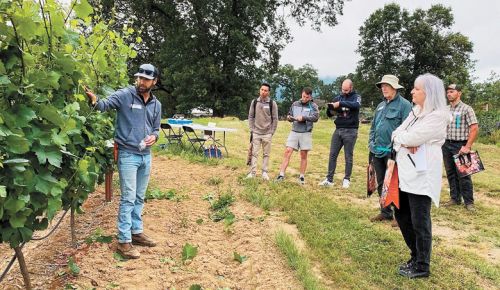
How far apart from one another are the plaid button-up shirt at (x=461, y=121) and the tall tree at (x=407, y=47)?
121ft

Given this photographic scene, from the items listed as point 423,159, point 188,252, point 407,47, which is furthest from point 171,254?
point 407,47

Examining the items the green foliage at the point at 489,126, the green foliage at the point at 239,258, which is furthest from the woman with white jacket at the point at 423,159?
the green foliage at the point at 489,126

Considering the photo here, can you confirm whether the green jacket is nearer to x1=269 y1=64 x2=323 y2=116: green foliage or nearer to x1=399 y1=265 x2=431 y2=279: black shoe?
x1=399 y1=265 x2=431 y2=279: black shoe

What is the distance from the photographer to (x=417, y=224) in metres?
3.76

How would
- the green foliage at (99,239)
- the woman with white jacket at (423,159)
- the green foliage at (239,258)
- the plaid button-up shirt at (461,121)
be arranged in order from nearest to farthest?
the woman with white jacket at (423,159) < the green foliage at (239,258) < the green foliage at (99,239) < the plaid button-up shirt at (461,121)

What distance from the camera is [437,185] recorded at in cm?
371

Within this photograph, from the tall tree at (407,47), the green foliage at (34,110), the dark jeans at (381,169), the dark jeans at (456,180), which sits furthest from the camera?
the tall tree at (407,47)

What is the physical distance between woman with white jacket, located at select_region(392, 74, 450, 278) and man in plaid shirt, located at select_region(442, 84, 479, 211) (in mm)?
2951

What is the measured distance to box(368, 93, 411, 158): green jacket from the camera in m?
5.26

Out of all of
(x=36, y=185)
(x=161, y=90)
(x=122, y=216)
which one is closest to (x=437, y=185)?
(x=122, y=216)

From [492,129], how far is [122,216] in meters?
19.9

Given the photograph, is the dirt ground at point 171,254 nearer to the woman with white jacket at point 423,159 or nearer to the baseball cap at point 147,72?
the woman with white jacket at point 423,159

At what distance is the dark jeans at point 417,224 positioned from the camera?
12.3 ft

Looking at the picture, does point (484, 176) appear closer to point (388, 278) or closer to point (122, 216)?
point (388, 278)
